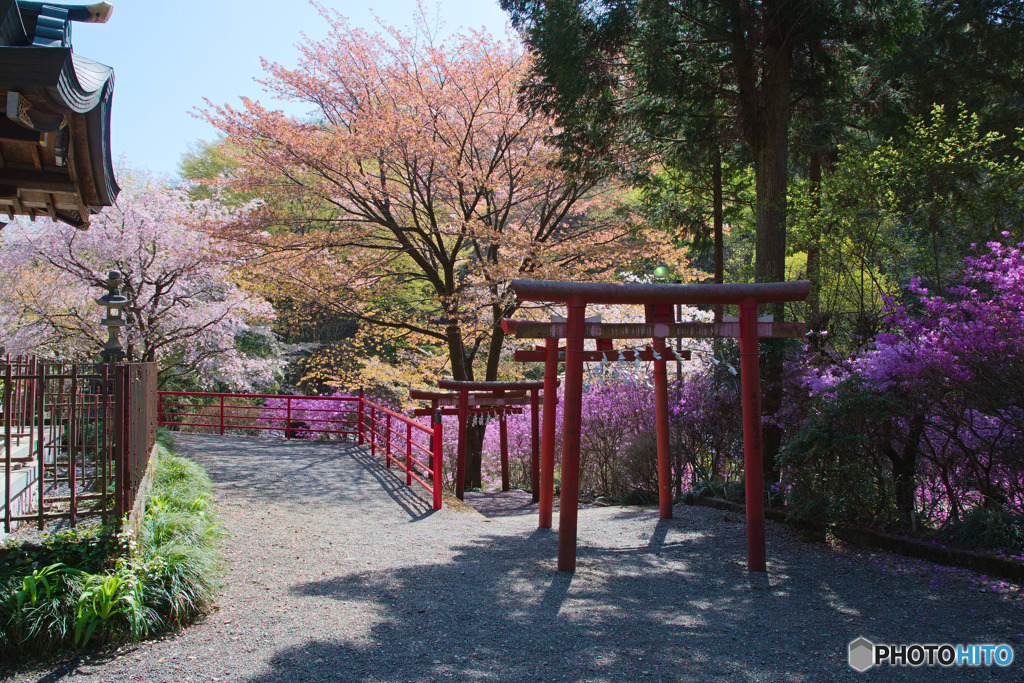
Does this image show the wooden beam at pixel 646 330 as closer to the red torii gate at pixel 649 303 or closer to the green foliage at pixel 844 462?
the red torii gate at pixel 649 303

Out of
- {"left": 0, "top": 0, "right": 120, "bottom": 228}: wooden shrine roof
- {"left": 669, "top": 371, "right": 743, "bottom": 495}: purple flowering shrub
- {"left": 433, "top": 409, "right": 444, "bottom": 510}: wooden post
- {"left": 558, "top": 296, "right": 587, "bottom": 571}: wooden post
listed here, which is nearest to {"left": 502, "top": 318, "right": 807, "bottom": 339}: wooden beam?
{"left": 558, "top": 296, "right": 587, "bottom": 571}: wooden post

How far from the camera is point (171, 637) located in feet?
14.0

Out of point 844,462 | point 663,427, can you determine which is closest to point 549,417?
point 663,427

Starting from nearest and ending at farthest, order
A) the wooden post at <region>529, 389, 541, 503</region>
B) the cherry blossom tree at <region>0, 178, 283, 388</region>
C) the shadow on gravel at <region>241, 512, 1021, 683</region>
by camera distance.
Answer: the shadow on gravel at <region>241, 512, 1021, 683</region>, the wooden post at <region>529, 389, 541, 503</region>, the cherry blossom tree at <region>0, 178, 283, 388</region>

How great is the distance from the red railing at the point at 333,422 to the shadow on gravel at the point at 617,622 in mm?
3303

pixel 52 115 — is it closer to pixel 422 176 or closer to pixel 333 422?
pixel 422 176

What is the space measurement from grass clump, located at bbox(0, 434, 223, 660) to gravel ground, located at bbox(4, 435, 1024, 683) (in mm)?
181

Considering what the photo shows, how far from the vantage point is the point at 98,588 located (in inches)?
162

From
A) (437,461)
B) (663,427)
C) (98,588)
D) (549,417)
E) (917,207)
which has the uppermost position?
(917,207)

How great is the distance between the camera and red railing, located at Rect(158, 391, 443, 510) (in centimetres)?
976

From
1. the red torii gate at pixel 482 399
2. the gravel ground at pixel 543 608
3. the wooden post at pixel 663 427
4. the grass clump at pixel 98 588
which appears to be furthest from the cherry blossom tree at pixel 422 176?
the grass clump at pixel 98 588

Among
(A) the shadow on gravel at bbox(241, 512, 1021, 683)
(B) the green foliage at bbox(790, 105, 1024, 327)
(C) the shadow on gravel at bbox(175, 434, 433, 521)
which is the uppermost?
(B) the green foliage at bbox(790, 105, 1024, 327)

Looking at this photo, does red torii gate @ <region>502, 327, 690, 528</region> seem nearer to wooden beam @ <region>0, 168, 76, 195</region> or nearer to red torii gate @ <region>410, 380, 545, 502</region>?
red torii gate @ <region>410, 380, 545, 502</region>

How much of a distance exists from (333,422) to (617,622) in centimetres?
1450
